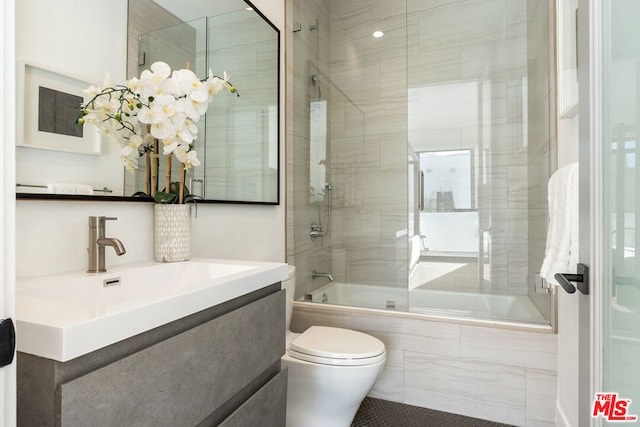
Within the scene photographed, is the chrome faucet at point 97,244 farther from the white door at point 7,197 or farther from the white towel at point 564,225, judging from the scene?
the white towel at point 564,225

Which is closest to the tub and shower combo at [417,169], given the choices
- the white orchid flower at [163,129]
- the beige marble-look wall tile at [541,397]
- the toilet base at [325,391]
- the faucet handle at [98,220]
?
the beige marble-look wall tile at [541,397]

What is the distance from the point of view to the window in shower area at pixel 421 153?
8.28 ft

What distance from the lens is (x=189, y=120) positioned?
1.24m

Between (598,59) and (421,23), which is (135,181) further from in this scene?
(421,23)

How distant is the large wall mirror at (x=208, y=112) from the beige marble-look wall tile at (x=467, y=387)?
51.6 inches

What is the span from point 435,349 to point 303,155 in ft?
5.10

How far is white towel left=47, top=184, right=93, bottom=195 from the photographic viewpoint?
3.36 feet

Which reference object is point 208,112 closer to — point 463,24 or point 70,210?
point 70,210

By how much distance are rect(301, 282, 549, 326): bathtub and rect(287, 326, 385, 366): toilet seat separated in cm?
56

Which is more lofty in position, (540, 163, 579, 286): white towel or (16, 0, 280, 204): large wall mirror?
(16, 0, 280, 204): large wall mirror

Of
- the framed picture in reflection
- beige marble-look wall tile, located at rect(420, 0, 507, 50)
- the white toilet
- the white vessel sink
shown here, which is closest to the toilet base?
the white toilet

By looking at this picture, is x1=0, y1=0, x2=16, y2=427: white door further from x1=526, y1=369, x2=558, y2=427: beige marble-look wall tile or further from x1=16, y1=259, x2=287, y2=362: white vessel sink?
x1=526, y1=369, x2=558, y2=427: beige marble-look wall tile

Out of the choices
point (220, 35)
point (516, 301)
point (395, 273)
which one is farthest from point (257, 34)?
point (516, 301)

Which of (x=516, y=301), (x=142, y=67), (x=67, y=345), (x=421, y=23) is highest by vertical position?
(x=421, y=23)
